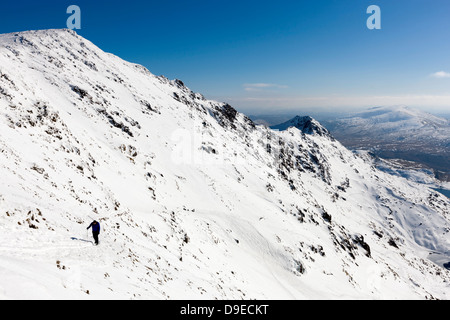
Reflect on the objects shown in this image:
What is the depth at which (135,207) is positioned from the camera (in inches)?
1025

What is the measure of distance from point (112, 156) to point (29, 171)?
15775mm

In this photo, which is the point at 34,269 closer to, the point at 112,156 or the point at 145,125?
the point at 112,156

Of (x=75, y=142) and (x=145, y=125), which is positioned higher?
(x=145, y=125)

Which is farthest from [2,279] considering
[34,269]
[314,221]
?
[314,221]

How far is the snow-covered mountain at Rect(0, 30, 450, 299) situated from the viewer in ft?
44.2

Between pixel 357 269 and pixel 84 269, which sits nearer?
pixel 84 269

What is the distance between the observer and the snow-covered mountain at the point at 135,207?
13.5 meters

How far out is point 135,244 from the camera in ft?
60.5

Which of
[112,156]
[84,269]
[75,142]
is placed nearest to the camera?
[84,269]

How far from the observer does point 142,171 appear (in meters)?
36.7

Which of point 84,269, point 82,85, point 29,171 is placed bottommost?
point 84,269
